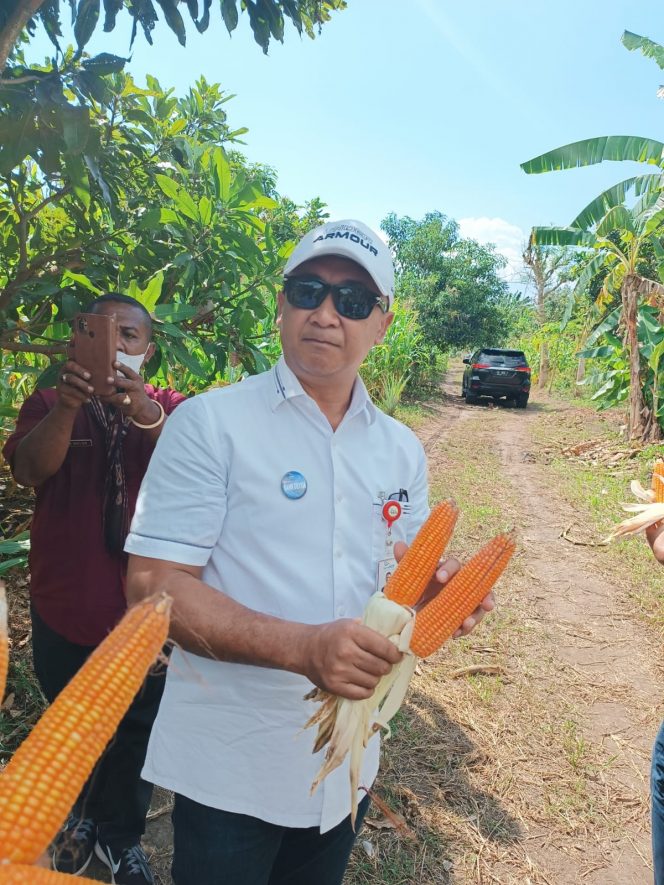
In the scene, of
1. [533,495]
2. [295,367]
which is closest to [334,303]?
[295,367]

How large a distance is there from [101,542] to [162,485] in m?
0.95

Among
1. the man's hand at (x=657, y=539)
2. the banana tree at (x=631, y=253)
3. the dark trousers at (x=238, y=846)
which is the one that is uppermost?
the banana tree at (x=631, y=253)

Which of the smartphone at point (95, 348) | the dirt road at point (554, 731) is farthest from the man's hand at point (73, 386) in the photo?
the dirt road at point (554, 731)

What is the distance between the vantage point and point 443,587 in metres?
1.40

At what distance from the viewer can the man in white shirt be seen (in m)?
1.25

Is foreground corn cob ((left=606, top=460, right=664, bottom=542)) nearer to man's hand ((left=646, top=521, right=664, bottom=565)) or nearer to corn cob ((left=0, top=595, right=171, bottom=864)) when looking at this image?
man's hand ((left=646, top=521, right=664, bottom=565))

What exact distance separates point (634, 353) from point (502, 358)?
21.0ft

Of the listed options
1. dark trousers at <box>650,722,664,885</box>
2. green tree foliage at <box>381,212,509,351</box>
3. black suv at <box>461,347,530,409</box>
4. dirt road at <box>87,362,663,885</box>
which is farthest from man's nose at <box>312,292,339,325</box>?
green tree foliage at <box>381,212,509,351</box>

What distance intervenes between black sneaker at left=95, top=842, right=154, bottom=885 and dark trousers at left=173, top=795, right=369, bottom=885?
835 millimetres

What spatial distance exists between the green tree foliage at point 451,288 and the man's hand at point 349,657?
60.7 ft

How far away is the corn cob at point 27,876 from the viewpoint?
547 millimetres

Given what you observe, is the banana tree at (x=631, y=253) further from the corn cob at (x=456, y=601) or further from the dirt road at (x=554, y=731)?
the corn cob at (x=456, y=601)

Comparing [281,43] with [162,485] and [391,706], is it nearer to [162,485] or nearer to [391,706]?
[162,485]

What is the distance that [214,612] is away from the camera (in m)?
1.13
